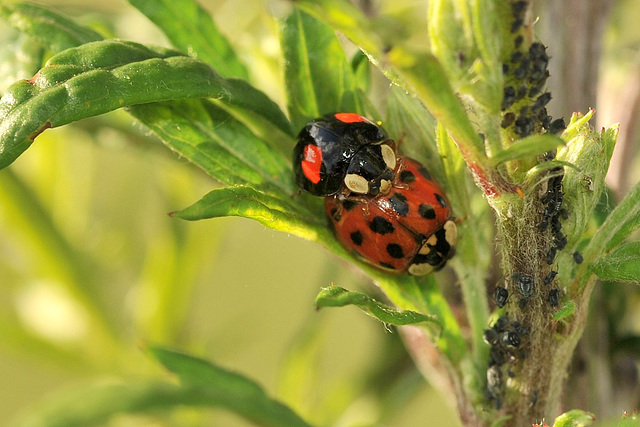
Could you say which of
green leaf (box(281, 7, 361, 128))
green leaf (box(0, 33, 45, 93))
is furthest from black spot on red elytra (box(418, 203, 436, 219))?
green leaf (box(0, 33, 45, 93))

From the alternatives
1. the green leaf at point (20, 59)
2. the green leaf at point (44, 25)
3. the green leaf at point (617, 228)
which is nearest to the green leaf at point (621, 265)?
the green leaf at point (617, 228)

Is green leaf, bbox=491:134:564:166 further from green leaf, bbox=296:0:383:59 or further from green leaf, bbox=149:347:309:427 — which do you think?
green leaf, bbox=149:347:309:427

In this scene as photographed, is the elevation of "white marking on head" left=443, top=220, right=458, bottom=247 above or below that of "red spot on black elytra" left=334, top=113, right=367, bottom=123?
below

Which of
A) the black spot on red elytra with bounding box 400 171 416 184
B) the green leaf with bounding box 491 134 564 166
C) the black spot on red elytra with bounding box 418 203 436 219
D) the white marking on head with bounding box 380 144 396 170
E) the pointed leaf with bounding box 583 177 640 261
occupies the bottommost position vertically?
the green leaf with bounding box 491 134 564 166

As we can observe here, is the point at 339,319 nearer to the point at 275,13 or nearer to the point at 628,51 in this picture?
the point at 628,51

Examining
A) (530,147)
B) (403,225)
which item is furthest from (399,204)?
(530,147)

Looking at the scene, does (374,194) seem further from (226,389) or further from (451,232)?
(226,389)
